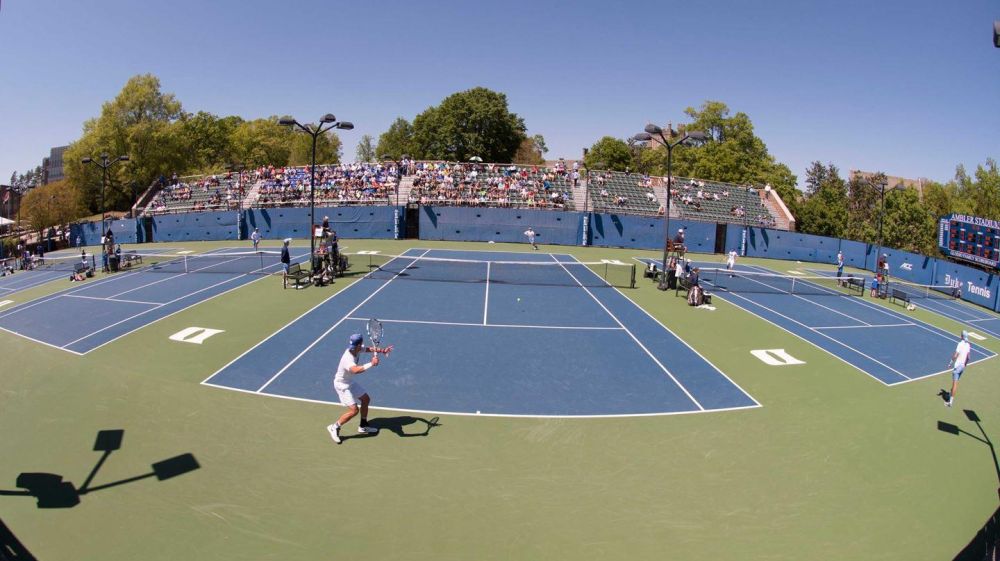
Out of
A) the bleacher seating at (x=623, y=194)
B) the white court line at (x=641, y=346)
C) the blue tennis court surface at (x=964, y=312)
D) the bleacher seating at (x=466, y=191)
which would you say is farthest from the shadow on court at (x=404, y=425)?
the bleacher seating at (x=623, y=194)

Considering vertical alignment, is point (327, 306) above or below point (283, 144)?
below

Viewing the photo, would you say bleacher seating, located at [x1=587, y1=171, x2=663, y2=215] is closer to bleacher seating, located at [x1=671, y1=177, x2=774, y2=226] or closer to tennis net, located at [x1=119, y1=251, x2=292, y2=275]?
bleacher seating, located at [x1=671, y1=177, x2=774, y2=226]

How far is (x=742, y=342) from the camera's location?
16.9m

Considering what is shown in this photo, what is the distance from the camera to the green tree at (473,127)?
79375mm

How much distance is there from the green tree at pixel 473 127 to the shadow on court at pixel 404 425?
70.3 m

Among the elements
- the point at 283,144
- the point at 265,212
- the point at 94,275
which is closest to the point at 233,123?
the point at 283,144

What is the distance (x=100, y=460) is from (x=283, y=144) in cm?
8306

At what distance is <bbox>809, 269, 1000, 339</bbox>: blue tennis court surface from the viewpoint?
76.7 feet

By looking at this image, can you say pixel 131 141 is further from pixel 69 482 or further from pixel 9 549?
pixel 9 549

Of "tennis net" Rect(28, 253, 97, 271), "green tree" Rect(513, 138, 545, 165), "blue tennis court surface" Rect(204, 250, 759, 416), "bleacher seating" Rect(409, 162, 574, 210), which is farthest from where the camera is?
"green tree" Rect(513, 138, 545, 165)

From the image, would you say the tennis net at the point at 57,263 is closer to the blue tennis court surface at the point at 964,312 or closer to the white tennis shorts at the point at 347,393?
the white tennis shorts at the point at 347,393

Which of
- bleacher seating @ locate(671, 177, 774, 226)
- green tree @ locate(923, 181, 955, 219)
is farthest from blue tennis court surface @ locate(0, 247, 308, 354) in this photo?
green tree @ locate(923, 181, 955, 219)

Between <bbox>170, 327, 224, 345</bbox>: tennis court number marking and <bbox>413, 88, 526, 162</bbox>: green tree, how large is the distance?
64731 millimetres

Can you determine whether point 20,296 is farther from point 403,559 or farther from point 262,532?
point 403,559
